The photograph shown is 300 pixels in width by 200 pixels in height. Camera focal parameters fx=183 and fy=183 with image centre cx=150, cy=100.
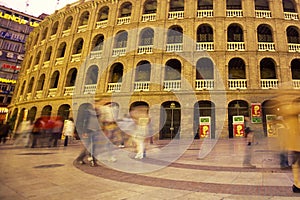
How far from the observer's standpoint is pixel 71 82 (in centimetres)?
2219

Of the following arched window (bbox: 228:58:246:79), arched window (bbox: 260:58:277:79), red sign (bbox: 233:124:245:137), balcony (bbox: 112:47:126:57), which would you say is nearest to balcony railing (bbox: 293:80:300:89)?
arched window (bbox: 260:58:277:79)

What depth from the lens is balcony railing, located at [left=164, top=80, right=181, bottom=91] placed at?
16922 mm

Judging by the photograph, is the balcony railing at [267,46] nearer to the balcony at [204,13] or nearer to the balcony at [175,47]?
the balcony at [204,13]

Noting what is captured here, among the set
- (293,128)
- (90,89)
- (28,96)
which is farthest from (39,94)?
(293,128)

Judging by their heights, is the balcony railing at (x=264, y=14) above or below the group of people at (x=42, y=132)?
above

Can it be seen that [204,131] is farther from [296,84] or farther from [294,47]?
[294,47]

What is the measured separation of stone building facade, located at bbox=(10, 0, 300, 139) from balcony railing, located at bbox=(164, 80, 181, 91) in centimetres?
9

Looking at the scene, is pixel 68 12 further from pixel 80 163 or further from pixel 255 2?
pixel 80 163

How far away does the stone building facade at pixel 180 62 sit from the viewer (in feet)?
53.2

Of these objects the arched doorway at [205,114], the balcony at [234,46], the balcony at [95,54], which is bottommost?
the arched doorway at [205,114]

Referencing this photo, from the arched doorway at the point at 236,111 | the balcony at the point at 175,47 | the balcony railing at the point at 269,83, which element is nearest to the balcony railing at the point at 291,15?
A: the balcony railing at the point at 269,83

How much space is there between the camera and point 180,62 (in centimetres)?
1775

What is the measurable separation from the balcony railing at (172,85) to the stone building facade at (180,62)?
0.09m

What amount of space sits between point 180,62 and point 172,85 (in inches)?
98.4
